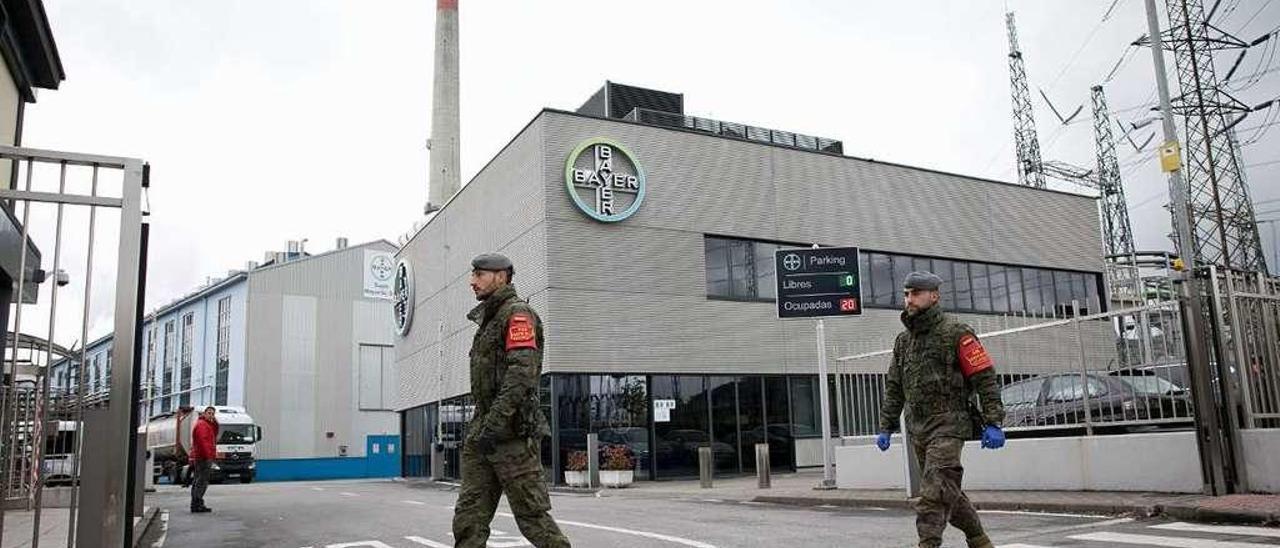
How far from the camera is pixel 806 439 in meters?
24.9

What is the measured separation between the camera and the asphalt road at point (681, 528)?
306 inches

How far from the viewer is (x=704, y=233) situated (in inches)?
970

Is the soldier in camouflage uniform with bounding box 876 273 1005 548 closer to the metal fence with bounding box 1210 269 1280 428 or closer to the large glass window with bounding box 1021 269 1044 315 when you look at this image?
the metal fence with bounding box 1210 269 1280 428

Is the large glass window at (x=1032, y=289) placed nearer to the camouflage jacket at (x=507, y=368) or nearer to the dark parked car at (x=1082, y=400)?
the dark parked car at (x=1082, y=400)

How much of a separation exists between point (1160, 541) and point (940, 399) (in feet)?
8.11

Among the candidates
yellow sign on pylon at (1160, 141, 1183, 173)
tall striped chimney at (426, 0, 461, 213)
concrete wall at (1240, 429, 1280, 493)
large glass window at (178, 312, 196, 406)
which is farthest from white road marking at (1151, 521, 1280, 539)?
large glass window at (178, 312, 196, 406)

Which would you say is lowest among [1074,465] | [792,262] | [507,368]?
[1074,465]

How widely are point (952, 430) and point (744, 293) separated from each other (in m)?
19.0

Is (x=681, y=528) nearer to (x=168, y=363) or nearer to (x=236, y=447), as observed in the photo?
(x=236, y=447)

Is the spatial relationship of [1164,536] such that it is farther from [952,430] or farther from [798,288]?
[798,288]

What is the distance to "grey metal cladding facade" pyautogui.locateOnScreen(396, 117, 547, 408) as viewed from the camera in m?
23.2

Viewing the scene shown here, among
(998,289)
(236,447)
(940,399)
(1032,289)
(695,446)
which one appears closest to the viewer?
(940,399)

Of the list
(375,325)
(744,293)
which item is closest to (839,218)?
(744,293)

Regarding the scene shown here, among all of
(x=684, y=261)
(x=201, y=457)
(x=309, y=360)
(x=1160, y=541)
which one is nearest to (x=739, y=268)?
(x=684, y=261)
